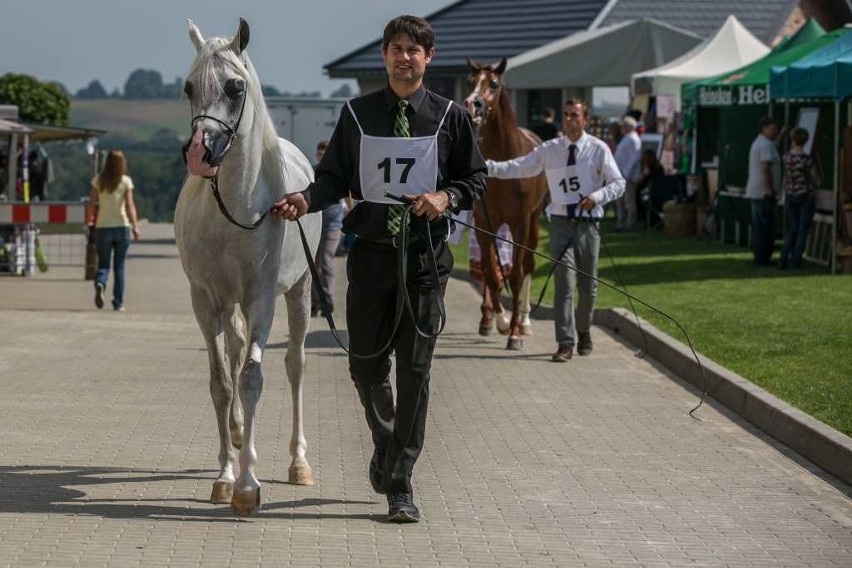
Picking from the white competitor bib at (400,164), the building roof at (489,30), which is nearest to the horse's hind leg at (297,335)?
the white competitor bib at (400,164)

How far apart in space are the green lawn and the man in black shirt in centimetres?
340

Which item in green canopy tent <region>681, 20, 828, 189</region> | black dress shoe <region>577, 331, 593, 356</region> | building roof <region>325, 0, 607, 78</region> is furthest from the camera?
building roof <region>325, 0, 607, 78</region>

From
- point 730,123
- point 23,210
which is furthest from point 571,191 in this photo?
point 730,123

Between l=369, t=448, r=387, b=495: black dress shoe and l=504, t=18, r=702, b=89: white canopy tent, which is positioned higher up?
l=504, t=18, r=702, b=89: white canopy tent

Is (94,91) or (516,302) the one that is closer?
(516,302)

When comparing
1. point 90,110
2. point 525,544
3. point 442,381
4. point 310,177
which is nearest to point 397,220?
point 525,544

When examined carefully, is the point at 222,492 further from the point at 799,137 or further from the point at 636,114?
the point at 636,114

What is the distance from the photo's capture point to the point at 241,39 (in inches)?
330

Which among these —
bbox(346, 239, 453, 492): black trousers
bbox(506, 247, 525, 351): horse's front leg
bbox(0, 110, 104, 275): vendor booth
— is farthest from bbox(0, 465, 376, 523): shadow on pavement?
bbox(0, 110, 104, 275): vendor booth

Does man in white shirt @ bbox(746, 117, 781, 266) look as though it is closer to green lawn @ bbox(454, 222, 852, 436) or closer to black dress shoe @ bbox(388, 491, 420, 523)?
green lawn @ bbox(454, 222, 852, 436)

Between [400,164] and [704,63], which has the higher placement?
[704,63]

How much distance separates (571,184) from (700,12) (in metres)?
38.2

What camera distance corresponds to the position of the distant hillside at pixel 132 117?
8806cm

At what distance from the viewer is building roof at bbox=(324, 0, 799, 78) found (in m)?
51.6
